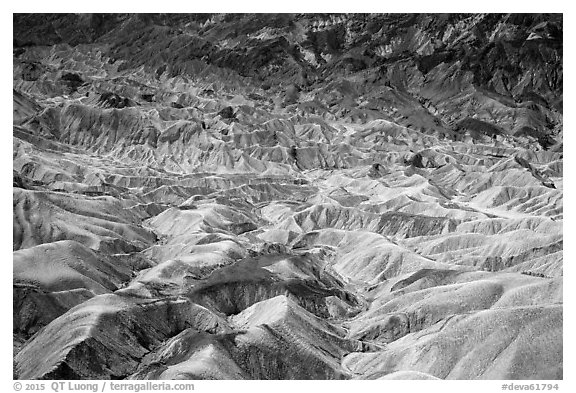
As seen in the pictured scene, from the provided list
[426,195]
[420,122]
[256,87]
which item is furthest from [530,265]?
[256,87]

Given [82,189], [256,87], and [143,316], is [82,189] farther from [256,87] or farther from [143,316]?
[256,87]

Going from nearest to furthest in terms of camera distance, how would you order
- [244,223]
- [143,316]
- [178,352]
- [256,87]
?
[178,352] < [143,316] < [244,223] < [256,87]
